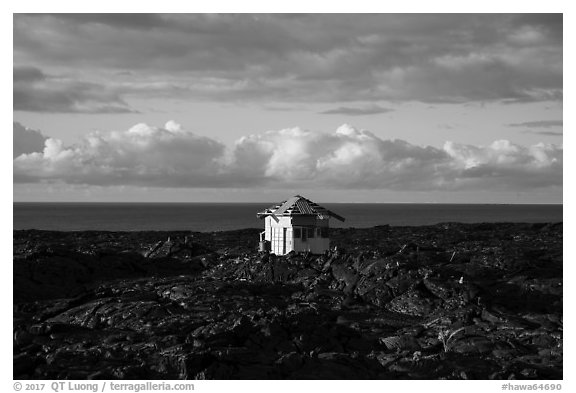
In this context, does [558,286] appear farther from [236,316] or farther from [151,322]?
[151,322]

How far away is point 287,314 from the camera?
51031mm

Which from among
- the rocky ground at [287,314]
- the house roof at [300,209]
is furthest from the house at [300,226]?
the rocky ground at [287,314]

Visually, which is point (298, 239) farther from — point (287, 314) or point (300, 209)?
point (287, 314)

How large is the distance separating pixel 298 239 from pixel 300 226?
3.59ft

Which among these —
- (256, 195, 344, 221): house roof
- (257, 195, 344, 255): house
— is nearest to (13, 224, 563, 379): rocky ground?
(257, 195, 344, 255): house

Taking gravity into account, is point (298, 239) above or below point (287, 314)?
above

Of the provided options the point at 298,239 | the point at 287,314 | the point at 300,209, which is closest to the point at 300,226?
the point at 298,239

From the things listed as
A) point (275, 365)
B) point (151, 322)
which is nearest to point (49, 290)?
point (151, 322)

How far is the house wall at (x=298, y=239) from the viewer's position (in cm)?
7069

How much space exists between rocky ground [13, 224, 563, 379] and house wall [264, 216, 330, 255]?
9.81ft

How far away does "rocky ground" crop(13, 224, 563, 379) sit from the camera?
4262cm

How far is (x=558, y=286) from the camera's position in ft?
196
